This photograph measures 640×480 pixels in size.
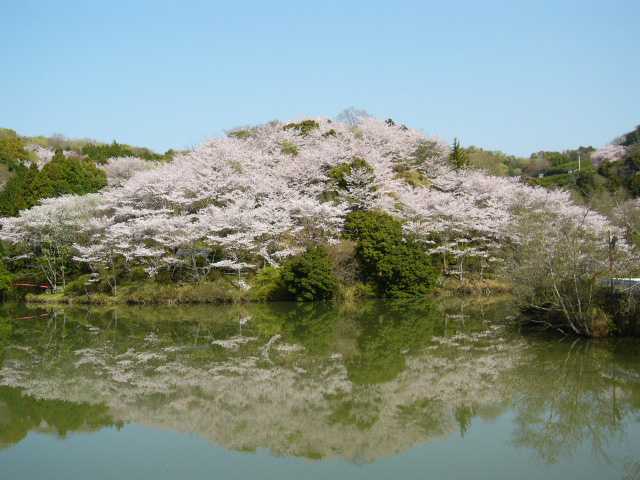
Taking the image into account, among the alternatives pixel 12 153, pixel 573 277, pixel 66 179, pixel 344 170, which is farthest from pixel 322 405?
pixel 12 153

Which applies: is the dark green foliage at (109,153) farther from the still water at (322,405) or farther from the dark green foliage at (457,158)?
the still water at (322,405)

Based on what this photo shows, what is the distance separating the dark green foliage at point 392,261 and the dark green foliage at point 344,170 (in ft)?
15.2

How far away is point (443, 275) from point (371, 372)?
1413 centimetres

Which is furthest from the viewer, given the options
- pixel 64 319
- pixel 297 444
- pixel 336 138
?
pixel 336 138

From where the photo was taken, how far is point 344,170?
27891 millimetres

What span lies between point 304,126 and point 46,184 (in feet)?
53.1

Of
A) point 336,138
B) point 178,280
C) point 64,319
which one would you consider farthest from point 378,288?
point 336,138

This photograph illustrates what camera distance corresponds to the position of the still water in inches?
268

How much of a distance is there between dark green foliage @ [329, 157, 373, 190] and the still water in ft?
41.8

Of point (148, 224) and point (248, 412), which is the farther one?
point (148, 224)

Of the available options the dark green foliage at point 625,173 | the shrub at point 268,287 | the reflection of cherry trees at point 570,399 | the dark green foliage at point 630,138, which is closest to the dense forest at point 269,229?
the shrub at point 268,287

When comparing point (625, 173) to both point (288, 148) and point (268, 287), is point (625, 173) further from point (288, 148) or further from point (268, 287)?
point (268, 287)

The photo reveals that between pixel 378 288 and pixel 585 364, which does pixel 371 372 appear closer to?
pixel 585 364

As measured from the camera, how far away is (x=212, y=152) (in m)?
30.5
